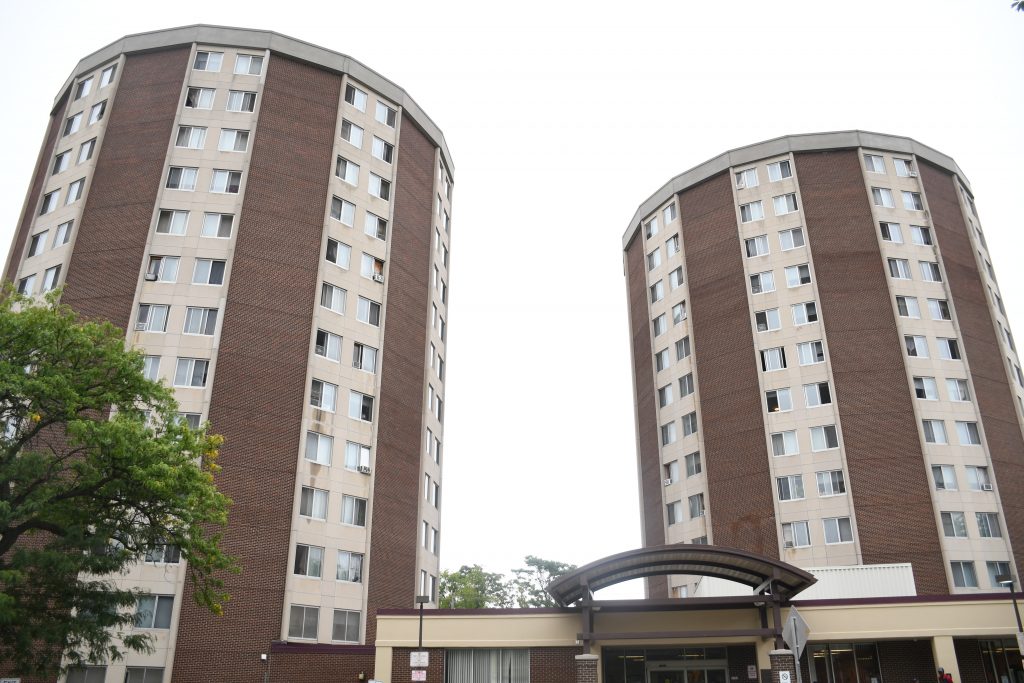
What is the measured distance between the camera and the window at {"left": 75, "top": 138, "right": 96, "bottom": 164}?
156ft

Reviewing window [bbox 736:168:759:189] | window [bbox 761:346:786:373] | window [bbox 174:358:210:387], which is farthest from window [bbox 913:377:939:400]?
window [bbox 174:358:210:387]

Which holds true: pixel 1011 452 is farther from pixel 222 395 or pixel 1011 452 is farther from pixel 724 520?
pixel 222 395

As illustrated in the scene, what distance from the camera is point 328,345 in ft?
148

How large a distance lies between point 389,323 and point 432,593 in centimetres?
1647

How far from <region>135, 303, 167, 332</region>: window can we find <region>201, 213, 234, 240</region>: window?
16.1 feet

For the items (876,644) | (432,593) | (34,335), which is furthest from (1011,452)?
(34,335)

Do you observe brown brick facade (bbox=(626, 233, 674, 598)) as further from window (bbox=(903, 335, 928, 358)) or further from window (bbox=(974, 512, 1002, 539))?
window (bbox=(974, 512, 1002, 539))

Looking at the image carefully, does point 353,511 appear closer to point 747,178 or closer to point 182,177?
point 182,177

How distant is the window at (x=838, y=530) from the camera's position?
152 feet

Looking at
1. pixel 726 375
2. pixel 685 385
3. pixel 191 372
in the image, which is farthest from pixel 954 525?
pixel 191 372

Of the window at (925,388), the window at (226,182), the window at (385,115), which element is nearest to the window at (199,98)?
the window at (226,182)

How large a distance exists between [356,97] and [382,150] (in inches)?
149

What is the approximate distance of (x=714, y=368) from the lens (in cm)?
5541

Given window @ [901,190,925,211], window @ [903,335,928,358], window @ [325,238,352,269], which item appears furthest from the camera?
window @ [901,190,925,211]
